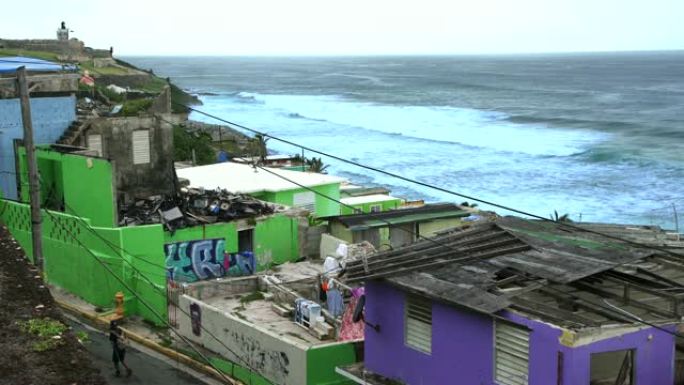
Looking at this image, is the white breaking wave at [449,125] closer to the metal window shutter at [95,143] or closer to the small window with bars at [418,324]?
the metal window shutter at [95,143]

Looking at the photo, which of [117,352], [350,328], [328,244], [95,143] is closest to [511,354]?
[350,328]

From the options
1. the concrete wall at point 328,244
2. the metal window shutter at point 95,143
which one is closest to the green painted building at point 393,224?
the concrete wall at point 328,244

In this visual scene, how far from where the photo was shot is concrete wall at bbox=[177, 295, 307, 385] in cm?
1684

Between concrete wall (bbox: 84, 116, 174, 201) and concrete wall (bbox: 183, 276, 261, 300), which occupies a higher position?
concrete wall (bbox: 84, 116, 174, 201)

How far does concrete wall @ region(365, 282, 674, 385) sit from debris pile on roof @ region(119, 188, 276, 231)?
34.1ft

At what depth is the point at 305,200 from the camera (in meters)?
31.8

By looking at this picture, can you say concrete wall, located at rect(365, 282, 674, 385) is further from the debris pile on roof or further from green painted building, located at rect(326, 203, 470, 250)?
green painted building, located at rect(326, 203, 470, 250)

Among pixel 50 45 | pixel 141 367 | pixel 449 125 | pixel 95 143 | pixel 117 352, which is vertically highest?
pixel 50 45

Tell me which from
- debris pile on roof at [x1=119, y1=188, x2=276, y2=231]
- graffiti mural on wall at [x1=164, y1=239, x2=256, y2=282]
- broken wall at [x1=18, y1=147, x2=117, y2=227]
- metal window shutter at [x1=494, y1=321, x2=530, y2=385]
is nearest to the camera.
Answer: metal window shutter at [x1=494, y1=321, x2=530, y2=385]

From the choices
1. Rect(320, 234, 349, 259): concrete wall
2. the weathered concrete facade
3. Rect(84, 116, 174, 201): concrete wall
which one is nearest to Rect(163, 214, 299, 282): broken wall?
Rect(320, 234, 349, 259): concrete wall

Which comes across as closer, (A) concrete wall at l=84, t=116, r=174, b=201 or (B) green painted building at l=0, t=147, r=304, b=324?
(B) green painted building at l=0, t=147, r=304, b=324

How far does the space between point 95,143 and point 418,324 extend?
15.9 meters

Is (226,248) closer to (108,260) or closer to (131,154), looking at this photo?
(108,260)

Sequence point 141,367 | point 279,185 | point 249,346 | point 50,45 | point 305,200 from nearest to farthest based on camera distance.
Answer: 1. point 249,346
2. point 141,367
3. point 279,185
4. point 305,200
5. point 50,45
